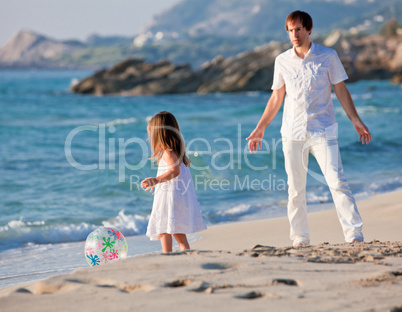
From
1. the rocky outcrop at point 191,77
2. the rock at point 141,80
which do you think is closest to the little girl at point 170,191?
the rocky outcrop at point 191,77

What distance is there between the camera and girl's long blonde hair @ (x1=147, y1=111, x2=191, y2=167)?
4.68 meters

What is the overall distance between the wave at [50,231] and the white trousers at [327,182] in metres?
3.07

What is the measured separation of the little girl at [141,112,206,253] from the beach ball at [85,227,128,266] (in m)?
0.38

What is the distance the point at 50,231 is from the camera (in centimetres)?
736

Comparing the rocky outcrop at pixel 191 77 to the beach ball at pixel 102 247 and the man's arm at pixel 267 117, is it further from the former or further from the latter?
the beach ball at pixel 102 247

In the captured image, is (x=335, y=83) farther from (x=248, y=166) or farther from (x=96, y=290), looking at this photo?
(x=248, y=166)

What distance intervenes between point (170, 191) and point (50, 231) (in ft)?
10.6

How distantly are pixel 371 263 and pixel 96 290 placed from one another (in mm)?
1797

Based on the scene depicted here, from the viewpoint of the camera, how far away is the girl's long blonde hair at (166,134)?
4.68 m

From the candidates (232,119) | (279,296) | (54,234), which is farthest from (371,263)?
(232,119)

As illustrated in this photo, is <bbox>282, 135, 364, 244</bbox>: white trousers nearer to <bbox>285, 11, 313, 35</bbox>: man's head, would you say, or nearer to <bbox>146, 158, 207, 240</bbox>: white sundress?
<bbox>146, 158, 207, 240</bbox>: white sundress

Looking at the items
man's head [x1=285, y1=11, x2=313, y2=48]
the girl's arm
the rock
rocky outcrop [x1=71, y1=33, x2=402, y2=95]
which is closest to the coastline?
the girl's arm

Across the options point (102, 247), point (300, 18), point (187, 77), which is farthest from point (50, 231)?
point (187, 77)

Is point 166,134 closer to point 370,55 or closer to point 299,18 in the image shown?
point 299,18
